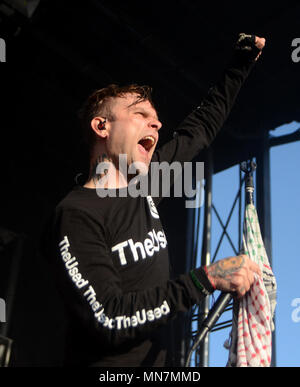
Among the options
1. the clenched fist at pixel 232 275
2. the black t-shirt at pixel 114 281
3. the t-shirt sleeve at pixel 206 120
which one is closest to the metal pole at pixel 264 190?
the t-shirt sleeve at pixel 206 120

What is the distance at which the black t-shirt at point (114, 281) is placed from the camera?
142cm

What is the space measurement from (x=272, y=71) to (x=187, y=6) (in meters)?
1.37

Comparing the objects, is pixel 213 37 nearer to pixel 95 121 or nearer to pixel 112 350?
pixel 95 121

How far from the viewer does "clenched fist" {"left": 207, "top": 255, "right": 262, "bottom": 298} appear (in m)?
1.42

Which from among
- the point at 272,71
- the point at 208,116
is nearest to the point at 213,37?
the point at 272,71

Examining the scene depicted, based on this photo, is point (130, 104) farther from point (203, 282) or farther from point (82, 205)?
point (203, 282)

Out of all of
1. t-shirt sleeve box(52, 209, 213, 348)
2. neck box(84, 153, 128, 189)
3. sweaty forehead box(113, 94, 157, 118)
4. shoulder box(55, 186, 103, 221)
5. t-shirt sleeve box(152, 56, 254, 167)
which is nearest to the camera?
t-shirt sleeve box(52, 209, 213, 348)

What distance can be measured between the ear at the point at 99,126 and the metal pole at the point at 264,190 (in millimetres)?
4561

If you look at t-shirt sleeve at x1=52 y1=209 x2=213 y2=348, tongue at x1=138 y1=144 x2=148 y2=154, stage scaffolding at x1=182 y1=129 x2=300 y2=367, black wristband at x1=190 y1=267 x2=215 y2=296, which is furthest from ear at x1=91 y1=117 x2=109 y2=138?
stage scaffolding at x1=182 y1=129 x2=300 y2=367

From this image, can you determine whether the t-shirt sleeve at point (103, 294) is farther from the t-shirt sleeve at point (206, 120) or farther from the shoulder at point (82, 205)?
the t-shirt sleeve at point (206, 120)

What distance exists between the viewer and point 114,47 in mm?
6363

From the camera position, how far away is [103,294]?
1.44 m

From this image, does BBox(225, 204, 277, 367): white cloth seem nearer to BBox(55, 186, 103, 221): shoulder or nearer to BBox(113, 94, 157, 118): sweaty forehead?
BBox(55, 186, 103, 221): shoulder

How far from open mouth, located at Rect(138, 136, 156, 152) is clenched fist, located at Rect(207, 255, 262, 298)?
0.66 meters
